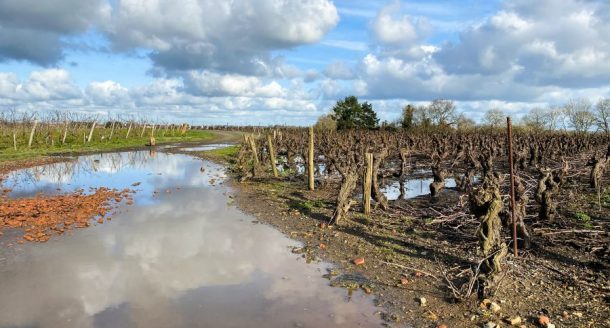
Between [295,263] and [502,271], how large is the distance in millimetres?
4283

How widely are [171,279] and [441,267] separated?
5420 mm

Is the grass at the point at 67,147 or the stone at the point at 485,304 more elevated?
the grass at the point at 67,147

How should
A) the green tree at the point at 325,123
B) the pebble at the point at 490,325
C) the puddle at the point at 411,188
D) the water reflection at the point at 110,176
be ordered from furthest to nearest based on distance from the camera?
the green tree at the point at 325,123 < the water reflection at the point at 110,176 < the puddle at the point at 411,188 < the pebble at the point at 490,325

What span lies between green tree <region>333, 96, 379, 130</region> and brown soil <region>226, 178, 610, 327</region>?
4778cm

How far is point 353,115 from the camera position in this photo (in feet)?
205

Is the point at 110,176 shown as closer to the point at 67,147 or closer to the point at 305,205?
the point at 305,205

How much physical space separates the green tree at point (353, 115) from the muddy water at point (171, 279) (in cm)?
4820

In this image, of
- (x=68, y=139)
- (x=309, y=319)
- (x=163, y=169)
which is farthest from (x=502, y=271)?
(x=68, y=139)

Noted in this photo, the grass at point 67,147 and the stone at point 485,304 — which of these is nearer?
the stone at point 485,304

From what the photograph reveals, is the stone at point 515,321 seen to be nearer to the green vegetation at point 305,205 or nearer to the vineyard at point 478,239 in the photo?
the vineyard at point 478,239

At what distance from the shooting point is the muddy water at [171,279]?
7.34 meters

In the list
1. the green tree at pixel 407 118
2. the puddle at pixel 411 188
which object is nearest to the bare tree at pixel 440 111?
the green tree at pixel 407 118

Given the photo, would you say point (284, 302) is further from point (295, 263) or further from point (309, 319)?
point (295, 263)

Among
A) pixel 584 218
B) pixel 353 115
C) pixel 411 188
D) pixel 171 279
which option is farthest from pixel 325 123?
pixel 171 279
